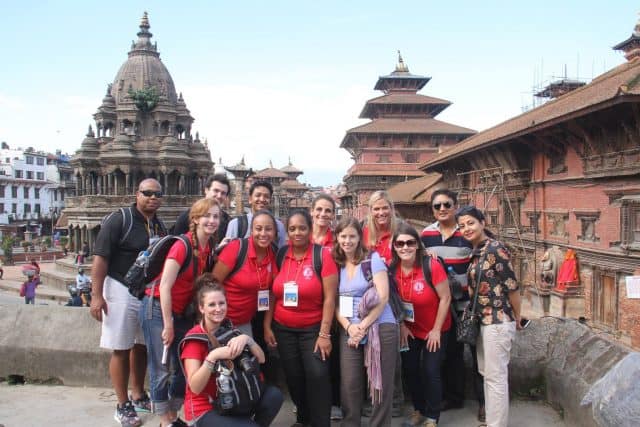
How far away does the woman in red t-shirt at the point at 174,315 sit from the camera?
3688 millimetres

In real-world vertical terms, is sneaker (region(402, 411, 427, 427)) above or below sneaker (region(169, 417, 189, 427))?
below

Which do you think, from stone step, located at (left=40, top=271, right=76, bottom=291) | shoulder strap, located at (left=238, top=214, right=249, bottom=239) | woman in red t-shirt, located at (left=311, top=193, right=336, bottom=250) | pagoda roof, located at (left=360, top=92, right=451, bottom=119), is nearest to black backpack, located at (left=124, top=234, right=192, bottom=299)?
shoulder strap, located at (left=238, top=214, right=249, bottom=239)

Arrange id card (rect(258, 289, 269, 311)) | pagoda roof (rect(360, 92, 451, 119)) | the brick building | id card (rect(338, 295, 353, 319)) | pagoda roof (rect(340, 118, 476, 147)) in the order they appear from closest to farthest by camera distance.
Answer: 1. id card (rect(338, 295, 353, 319))
2. id card (rect(258, 289, 269, 311))
3. the brick building
4. pagoda roof (rect(340, 118, 476, 147))
5. pagoda roof (rect(360, 92, 451, 119))

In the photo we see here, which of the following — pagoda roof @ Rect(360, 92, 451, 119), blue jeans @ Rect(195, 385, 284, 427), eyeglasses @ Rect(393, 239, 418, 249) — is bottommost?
blue jeans @ Rect(195, 385, 284, 427)

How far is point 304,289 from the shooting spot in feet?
12.1

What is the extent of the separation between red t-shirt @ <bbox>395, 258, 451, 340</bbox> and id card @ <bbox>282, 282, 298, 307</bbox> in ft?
2.79

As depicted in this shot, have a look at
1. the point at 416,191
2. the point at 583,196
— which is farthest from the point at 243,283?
the point at 416,191

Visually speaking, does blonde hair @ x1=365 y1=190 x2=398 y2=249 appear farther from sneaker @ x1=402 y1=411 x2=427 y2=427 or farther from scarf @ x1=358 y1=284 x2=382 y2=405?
sneaker @ x1=402 y1=411 x2=427 y2=427

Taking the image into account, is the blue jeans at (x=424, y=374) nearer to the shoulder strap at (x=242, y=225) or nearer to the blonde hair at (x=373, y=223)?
the blonde hair at (x=373, y=223)

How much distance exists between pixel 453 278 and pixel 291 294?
1391 mm

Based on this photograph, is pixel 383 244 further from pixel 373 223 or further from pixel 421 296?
pixel 421 296

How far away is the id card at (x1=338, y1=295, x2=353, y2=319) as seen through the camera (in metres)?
3.70

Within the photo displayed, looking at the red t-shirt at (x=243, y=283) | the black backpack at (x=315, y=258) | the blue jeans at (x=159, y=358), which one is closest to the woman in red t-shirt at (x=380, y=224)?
the black backpack at (x=315, y=258)

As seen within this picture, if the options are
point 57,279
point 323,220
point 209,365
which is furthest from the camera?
point 57,279
